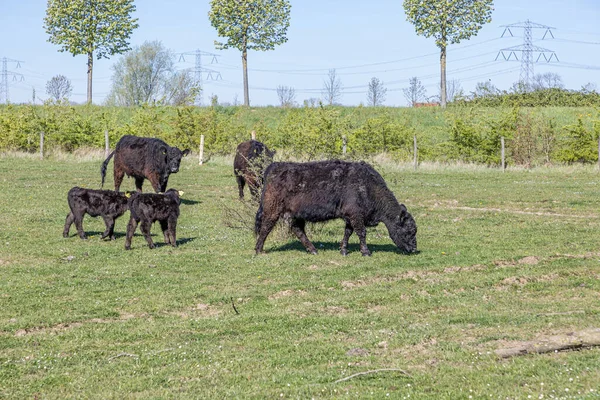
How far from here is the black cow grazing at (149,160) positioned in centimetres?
2272

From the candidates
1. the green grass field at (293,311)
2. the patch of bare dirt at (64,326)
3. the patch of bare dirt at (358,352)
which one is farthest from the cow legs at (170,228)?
the patch of bare dirt at (358,352)

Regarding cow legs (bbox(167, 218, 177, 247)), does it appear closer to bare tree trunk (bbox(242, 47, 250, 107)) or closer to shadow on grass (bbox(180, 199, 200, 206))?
shadow on grass (bbox(180, 199, 200, 206))

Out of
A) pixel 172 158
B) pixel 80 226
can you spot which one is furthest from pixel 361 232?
pixel 172 158

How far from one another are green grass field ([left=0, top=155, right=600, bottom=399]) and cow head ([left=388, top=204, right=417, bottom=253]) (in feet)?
1.07

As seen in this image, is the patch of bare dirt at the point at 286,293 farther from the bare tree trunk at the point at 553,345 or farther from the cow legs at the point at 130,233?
the cow legs at the point at 130,233

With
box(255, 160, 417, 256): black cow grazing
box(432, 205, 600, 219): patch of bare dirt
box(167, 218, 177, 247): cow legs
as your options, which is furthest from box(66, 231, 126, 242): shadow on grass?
box(432, 205, 600, 219): patch of bare dirt

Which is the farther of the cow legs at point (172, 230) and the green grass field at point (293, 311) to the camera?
the cow legs at point (172, 230)

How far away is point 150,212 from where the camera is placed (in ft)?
52.7

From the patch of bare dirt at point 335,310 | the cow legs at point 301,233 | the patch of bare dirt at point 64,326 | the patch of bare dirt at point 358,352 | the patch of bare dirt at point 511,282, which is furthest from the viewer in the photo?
the cow legs at point 301,233

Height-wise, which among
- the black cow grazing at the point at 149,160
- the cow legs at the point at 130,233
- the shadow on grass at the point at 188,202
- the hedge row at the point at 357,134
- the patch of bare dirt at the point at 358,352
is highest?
the hedge row at the point at 357,134

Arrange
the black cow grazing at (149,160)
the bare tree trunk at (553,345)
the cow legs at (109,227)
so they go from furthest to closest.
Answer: the black cow grazing at (149,160), the cow legs at (109,227), the bare tree trunk at (553,345)

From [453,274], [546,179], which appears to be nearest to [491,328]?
[453,274]

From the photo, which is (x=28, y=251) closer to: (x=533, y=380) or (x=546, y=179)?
(x=533, y=380)

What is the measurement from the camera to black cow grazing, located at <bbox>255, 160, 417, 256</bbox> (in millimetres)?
15039
